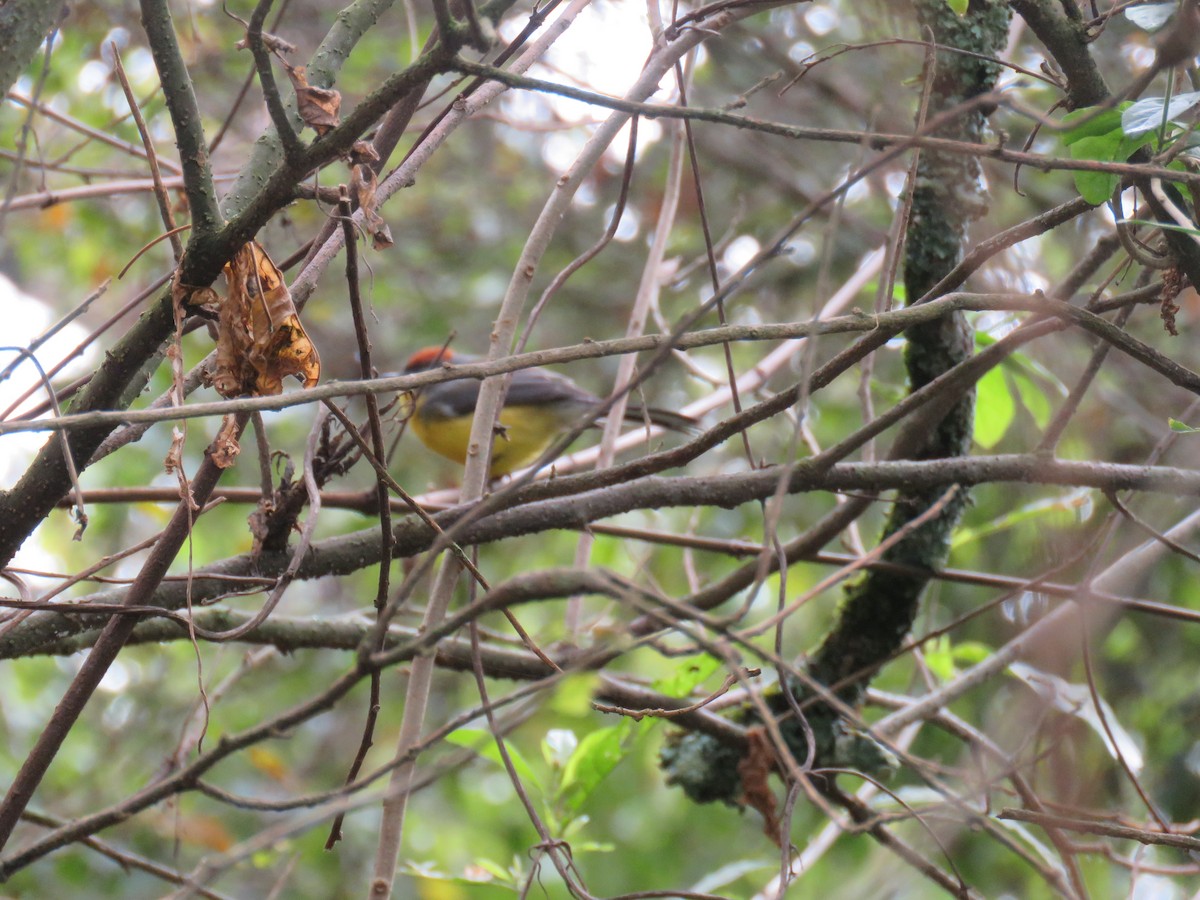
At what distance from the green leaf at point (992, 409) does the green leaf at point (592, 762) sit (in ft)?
3.49

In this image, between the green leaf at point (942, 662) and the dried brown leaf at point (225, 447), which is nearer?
the dried brown leaf at point (225, 447)

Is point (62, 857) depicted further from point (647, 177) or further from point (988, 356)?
point (647, 177)

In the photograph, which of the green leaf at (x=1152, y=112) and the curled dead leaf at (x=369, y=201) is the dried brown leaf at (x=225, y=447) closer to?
the curled dead leaf at (x=369, y=201)

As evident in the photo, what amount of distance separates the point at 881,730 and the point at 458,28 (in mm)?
1733

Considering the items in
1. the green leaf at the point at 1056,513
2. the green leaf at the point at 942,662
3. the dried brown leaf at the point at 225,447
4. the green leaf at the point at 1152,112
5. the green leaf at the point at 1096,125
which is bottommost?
the green leaf at the point at 942,662

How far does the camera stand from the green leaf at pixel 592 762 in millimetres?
2111

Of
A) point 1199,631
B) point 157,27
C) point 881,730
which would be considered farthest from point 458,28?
point 1199,631

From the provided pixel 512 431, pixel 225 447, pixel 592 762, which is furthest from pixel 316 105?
pixel 512 431

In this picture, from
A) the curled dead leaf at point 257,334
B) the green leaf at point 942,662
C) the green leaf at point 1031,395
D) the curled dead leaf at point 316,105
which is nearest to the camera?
the curled dead leaf at point 316,105

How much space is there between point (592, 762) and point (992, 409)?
1.17m

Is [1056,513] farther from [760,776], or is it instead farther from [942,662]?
[760,776]

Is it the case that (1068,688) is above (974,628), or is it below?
below

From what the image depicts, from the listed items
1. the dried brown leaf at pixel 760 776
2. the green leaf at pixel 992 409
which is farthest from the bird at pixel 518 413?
the dried brown leaf at pixel 760 776

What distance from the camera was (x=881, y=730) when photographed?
2.24m
